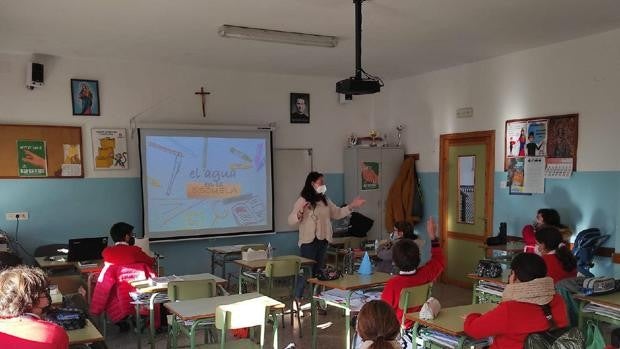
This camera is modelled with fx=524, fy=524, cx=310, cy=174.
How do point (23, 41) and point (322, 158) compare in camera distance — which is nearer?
point (23, 41)

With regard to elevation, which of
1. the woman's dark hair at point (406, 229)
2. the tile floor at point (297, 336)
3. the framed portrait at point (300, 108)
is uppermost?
the framed portrait at point (300, 108)

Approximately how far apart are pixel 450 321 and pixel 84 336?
2.00m

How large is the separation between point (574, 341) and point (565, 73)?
12.9 ft

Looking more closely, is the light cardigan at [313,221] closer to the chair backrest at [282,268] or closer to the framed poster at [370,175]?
the chair backrest at [282,268]

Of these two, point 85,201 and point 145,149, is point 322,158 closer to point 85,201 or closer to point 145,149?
point 145,149

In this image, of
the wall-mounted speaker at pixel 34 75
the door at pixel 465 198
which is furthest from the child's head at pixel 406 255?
the wall-mounted speaker at pixel 34 75

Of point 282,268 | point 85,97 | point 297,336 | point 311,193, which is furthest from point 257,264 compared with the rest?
point 85,97

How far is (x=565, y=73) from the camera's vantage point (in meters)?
5.58

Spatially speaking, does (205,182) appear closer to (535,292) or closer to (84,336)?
(84,336)

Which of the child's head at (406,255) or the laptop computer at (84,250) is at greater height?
the child's head at (406,255)

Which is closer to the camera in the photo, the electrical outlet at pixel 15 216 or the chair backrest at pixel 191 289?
the chair backrest at pixel 191 289

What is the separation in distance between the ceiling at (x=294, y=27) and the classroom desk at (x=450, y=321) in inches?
97.1

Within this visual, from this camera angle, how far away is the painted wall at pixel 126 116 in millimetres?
5953

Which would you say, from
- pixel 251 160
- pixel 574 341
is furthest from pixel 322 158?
pixel 574 341
